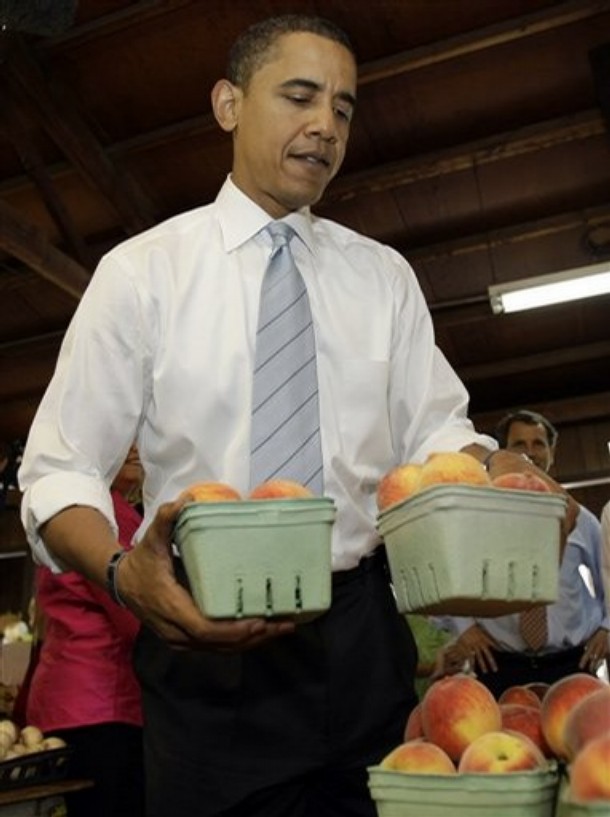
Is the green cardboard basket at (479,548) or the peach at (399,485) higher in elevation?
the peach at (399,485)

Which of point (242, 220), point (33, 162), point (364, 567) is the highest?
point (33, 162)

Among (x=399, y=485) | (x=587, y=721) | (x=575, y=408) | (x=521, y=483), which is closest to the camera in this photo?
(x=587, y=721)

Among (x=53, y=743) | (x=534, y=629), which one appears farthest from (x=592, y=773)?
(x=534, y=629)

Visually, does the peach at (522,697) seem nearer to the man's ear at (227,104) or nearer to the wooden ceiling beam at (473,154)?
the man's ear at (227,104)

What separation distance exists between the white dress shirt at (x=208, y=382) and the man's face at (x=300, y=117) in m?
0.08

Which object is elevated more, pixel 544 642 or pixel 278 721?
pixel 544 642

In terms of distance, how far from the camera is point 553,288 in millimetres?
5680

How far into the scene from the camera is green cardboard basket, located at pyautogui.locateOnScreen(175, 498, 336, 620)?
3.20ft

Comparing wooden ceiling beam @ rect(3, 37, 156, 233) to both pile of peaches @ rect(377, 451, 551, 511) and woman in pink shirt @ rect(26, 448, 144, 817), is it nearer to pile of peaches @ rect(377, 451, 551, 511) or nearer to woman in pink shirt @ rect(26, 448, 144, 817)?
woman in pink shirt @ rect(26, 448, 144, 817)

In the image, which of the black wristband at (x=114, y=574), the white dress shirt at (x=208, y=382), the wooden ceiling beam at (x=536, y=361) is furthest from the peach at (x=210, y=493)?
the wooden ceiling beam at (x=536, y=361)

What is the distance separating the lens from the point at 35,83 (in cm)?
454

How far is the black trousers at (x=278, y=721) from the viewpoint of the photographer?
4.03ft

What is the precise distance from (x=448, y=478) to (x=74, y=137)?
428 cm

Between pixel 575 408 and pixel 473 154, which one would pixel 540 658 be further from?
pixel 575 408
